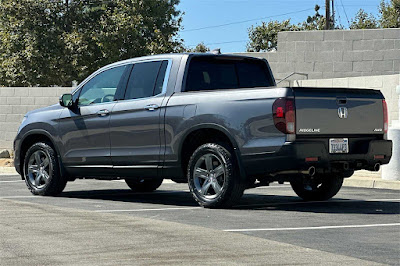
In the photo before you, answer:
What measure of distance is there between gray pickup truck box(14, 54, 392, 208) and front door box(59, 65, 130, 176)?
2cm

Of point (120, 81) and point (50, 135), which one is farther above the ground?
point (120, 81)

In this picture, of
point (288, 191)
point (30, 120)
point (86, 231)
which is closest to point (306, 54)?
point (288, 191)

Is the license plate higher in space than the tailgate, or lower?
lower

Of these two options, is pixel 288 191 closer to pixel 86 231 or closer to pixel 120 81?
pixel 120 81

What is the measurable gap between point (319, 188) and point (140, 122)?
2.72m

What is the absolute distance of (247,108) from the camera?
1059cm

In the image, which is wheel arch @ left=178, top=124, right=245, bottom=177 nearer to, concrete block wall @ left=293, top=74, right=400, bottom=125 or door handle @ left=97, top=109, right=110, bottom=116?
door handle @ left=97, top=109, right=110, bottom=116

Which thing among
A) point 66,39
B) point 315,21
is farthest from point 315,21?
point 66,39

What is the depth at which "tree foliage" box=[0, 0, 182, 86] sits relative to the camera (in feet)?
149

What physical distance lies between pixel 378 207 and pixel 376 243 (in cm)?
324

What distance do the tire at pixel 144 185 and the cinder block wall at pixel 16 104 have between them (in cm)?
1099

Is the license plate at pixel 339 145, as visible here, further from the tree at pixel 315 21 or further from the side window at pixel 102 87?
the tree at pixel 315 21

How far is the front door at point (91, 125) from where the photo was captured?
12.3m

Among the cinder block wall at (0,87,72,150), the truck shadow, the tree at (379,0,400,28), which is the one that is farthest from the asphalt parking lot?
the tree at (379,0,400,28)
